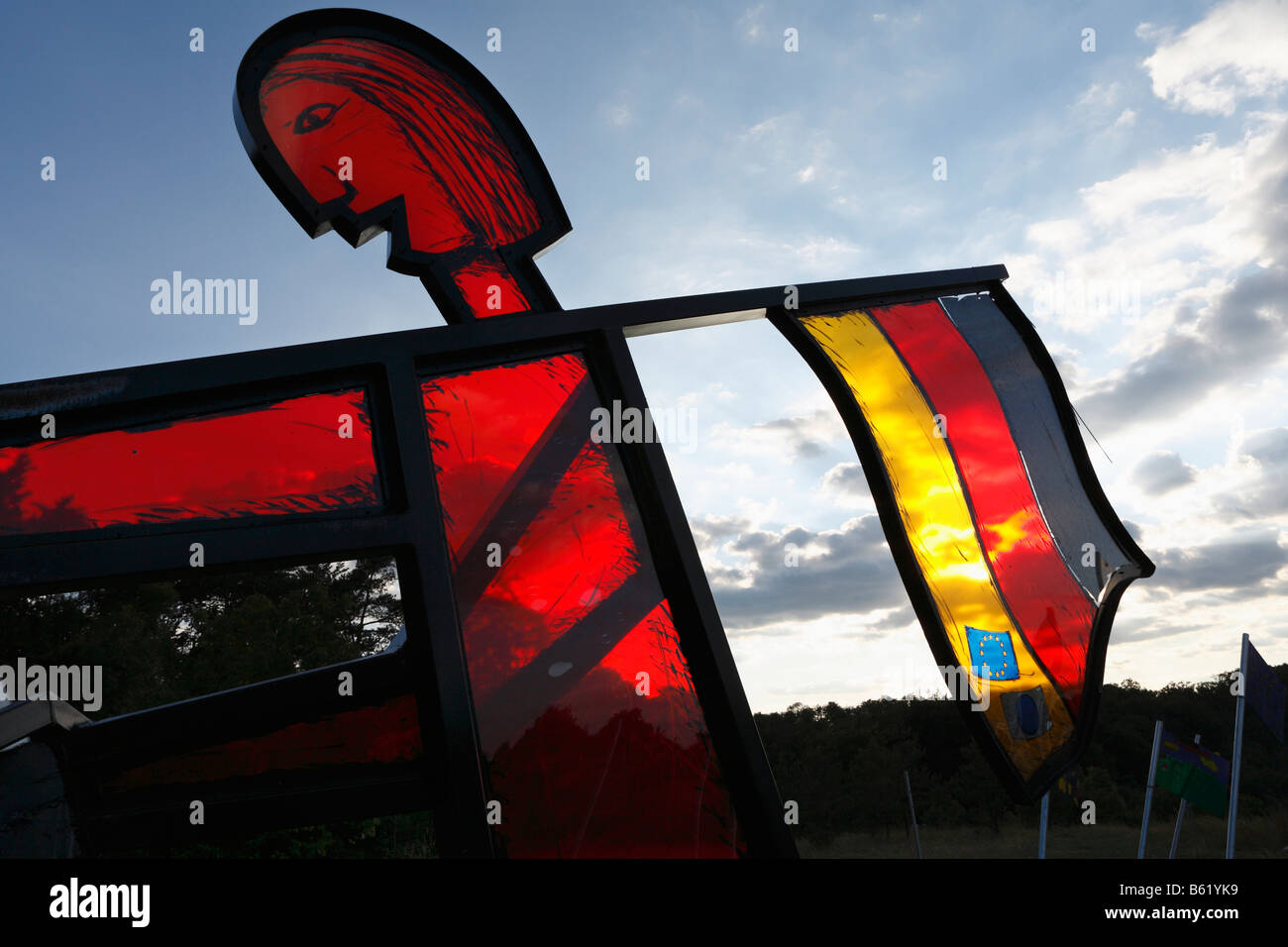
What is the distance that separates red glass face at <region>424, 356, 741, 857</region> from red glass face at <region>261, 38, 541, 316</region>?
0.97 m

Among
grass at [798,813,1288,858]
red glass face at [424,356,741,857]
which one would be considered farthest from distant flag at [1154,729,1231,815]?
red glass face at [424,356,741,857]

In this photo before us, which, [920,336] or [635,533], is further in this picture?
[920,336]

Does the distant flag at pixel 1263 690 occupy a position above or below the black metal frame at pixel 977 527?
below

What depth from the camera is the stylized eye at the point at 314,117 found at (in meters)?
4.23

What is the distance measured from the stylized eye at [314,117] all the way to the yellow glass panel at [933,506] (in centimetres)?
270

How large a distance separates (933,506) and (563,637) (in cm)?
215

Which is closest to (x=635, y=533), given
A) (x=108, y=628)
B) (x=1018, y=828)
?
(x=108, y=628)

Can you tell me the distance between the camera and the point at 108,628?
23.3 metres

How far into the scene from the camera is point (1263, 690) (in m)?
11.6

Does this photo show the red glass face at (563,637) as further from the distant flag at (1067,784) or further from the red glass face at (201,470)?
the distant flag at (1067,784)


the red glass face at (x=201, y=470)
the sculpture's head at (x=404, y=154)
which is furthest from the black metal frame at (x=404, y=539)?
the sculpture's head at (x=404, y=154)
